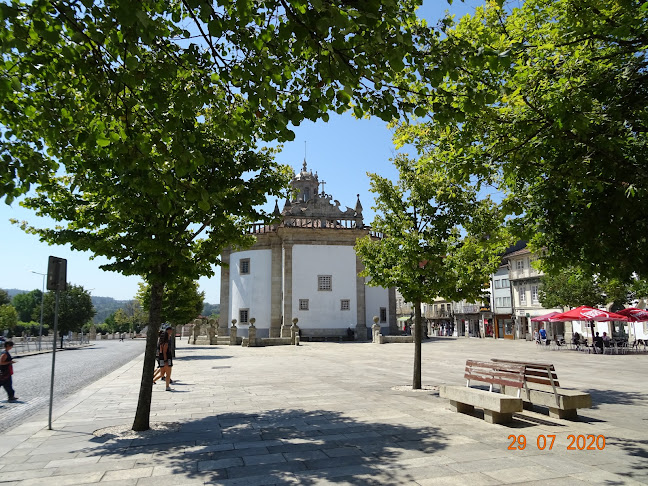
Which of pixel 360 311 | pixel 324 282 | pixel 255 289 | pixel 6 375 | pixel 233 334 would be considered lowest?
pixel 233 334

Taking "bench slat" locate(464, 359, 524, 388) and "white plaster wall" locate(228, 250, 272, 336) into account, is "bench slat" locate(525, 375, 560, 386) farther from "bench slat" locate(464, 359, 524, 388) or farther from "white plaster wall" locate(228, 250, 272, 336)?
"white plaster wall" locate(228, 250, 272, 336)

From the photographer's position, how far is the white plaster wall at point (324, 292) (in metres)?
42.8

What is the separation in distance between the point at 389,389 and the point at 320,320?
3113 cm

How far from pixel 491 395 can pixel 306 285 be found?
117 ft

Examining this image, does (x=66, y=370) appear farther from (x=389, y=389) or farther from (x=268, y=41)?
(x=268, y=41)

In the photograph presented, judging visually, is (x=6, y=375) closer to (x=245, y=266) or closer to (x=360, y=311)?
(x=245, y=266)

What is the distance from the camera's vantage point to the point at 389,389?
11930 mm

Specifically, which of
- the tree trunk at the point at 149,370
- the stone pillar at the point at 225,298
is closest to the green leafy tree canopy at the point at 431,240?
the tree trunk at the point at 149,370

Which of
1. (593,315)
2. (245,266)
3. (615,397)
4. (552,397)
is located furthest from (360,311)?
(552,397)

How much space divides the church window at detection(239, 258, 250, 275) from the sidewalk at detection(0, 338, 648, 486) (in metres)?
33.5

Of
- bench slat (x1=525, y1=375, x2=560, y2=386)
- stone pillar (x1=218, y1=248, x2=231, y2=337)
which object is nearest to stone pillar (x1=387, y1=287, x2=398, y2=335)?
stone pillar (x1=218, y1=248, x2=231, y2=337)

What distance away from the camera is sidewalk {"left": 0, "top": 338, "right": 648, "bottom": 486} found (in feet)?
17.7

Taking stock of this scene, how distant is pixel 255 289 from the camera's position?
1751 inches

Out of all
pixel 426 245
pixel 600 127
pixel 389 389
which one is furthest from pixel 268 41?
pixel 389 389
